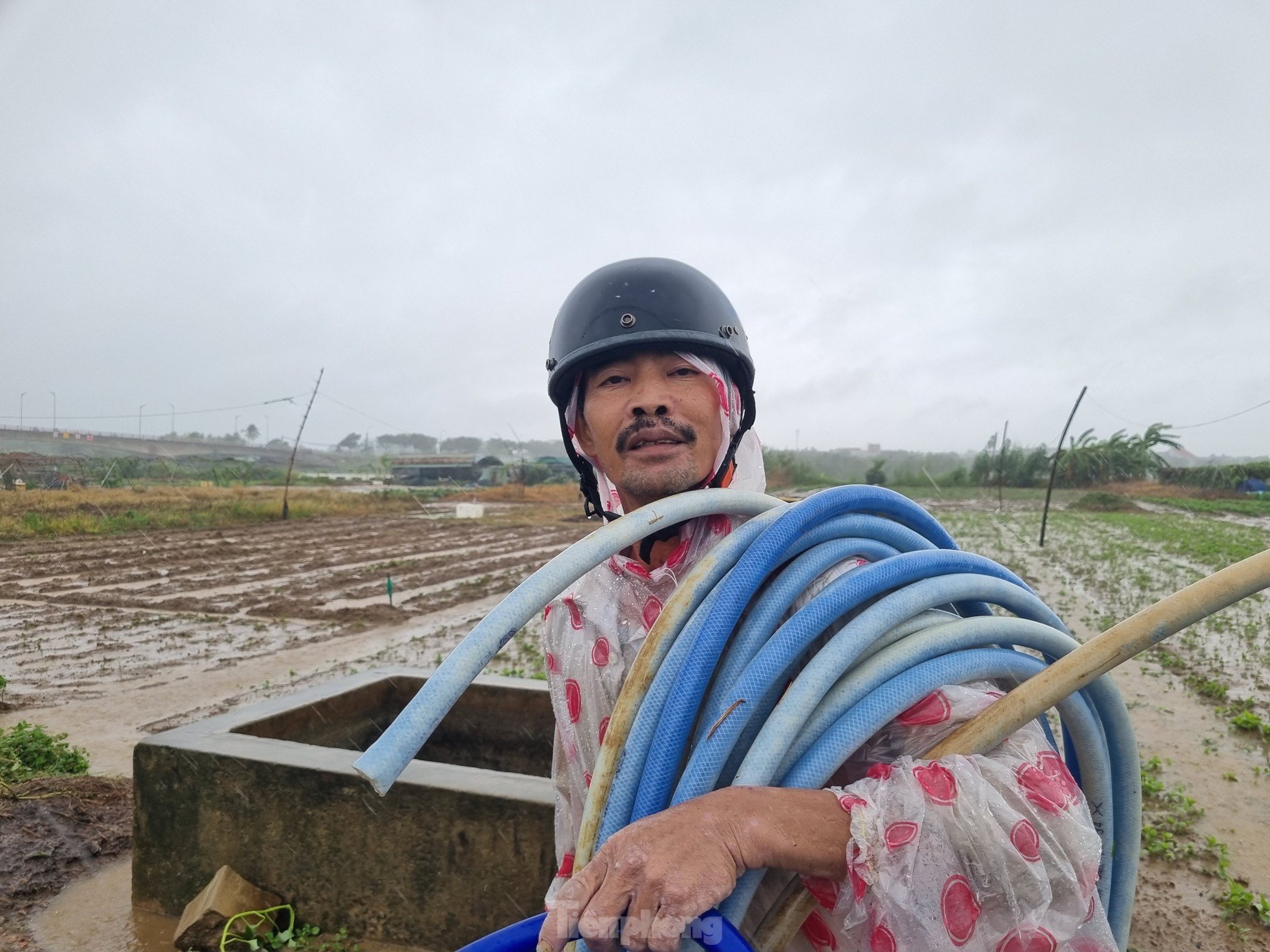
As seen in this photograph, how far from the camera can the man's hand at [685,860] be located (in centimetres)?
89

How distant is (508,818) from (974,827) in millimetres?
1982

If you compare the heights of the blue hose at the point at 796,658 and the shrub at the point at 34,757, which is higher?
the blue hose at the point at 796,658

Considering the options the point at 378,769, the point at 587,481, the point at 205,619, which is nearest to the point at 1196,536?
the point at 205,619

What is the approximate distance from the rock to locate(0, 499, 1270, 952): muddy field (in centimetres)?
244

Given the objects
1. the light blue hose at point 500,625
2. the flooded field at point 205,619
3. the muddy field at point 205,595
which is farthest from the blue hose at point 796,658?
the muddy field at point 205,595

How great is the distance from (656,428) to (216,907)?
8.17 ft

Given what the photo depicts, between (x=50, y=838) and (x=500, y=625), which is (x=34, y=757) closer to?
(x=50, y=838)

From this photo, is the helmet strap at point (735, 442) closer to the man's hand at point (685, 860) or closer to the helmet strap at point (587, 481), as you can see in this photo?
the helmet strap at point (587, 481)

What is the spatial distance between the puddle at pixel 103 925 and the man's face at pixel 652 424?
6.97ft

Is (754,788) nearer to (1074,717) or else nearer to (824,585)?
(824,585)

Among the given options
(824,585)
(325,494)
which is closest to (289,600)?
(824,585)

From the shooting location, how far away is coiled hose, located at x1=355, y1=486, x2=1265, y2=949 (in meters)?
1.12

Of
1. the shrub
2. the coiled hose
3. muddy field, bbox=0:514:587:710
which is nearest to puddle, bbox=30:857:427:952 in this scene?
the shrub

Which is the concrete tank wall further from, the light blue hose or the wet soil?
the light blue hose
